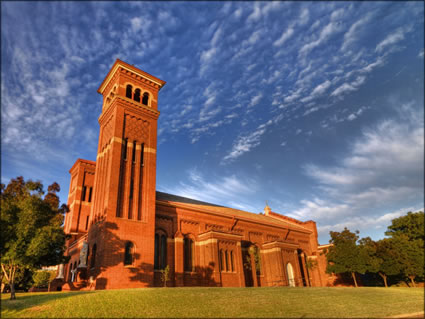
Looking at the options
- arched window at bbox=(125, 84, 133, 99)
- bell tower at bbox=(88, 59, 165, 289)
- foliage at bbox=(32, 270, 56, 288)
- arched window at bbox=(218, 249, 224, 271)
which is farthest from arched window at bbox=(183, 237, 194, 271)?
foliage at bbox=(32, 270, 56, 288)

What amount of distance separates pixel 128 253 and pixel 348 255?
2472cm

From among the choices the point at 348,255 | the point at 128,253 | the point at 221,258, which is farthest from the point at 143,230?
the point at 348,255

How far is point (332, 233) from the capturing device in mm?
36469

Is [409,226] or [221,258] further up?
[409,226]

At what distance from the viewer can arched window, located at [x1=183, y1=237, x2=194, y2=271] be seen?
28.8 meters

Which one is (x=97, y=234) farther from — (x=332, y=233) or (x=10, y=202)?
(x=332, y=233)

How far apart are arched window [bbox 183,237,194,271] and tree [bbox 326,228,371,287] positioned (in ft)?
57.7

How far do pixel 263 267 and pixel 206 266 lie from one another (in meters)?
9.87

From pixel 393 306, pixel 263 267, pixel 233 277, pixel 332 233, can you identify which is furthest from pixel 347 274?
pixel 393 306

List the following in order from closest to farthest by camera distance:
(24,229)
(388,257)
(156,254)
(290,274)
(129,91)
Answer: (24,229) < (156,254) < (129,91) < (290,274) < (388,257)

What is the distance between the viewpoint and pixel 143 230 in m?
25.6

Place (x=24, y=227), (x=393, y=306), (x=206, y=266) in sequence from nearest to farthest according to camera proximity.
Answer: (x=393, y=306) → (x=24, y=227) → (x=206, y=266)

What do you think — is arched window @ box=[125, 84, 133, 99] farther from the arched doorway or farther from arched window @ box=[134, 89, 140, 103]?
the arched doorway

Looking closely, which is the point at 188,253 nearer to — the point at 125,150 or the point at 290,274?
the point at 125,150
